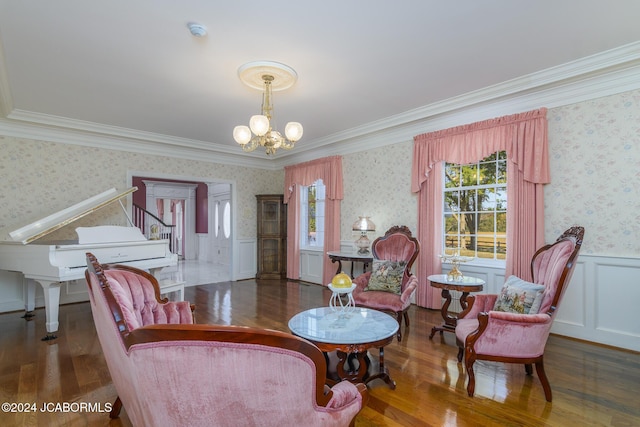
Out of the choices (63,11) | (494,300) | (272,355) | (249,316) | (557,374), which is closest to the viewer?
(272,355)

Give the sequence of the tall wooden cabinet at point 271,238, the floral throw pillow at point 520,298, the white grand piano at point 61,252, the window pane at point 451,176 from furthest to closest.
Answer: the tall wooden cabinet at point 271,238 < the window pane at point 451,176 < the white grand piano at point 61,252 < the floral throw pillow at point 520,298

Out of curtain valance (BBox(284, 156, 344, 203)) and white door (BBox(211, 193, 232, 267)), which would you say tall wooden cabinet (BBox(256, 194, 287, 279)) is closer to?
curtain valance (BBox(284, 156, 344, 203))

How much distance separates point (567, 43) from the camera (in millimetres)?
2787

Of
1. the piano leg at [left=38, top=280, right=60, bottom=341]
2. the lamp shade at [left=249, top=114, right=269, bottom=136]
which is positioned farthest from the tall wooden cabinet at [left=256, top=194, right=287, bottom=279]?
the lamp shade at [left=249, top=114, right=269, bottom=136]

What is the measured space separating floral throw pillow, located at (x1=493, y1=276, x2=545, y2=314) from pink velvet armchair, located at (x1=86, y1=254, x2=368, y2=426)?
2087mm

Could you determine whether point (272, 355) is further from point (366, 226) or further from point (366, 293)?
point (366, 226)

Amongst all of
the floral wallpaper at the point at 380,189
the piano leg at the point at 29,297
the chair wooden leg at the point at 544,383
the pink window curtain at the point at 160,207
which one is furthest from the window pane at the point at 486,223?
the pink window curtain at the point at 160,207

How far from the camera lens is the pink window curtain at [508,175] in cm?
359

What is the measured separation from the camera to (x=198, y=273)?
7863 mm

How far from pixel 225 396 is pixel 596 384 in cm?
294

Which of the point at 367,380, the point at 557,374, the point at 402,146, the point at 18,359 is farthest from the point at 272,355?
the point at 402,146

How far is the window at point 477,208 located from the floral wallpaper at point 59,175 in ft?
15.9

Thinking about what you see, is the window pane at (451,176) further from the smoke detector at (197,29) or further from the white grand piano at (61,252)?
the white grand piano at (61,252)

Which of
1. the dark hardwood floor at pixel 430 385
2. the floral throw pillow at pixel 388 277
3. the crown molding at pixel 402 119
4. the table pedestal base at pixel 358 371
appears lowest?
the dark hardwood floor at pixel 430 385
